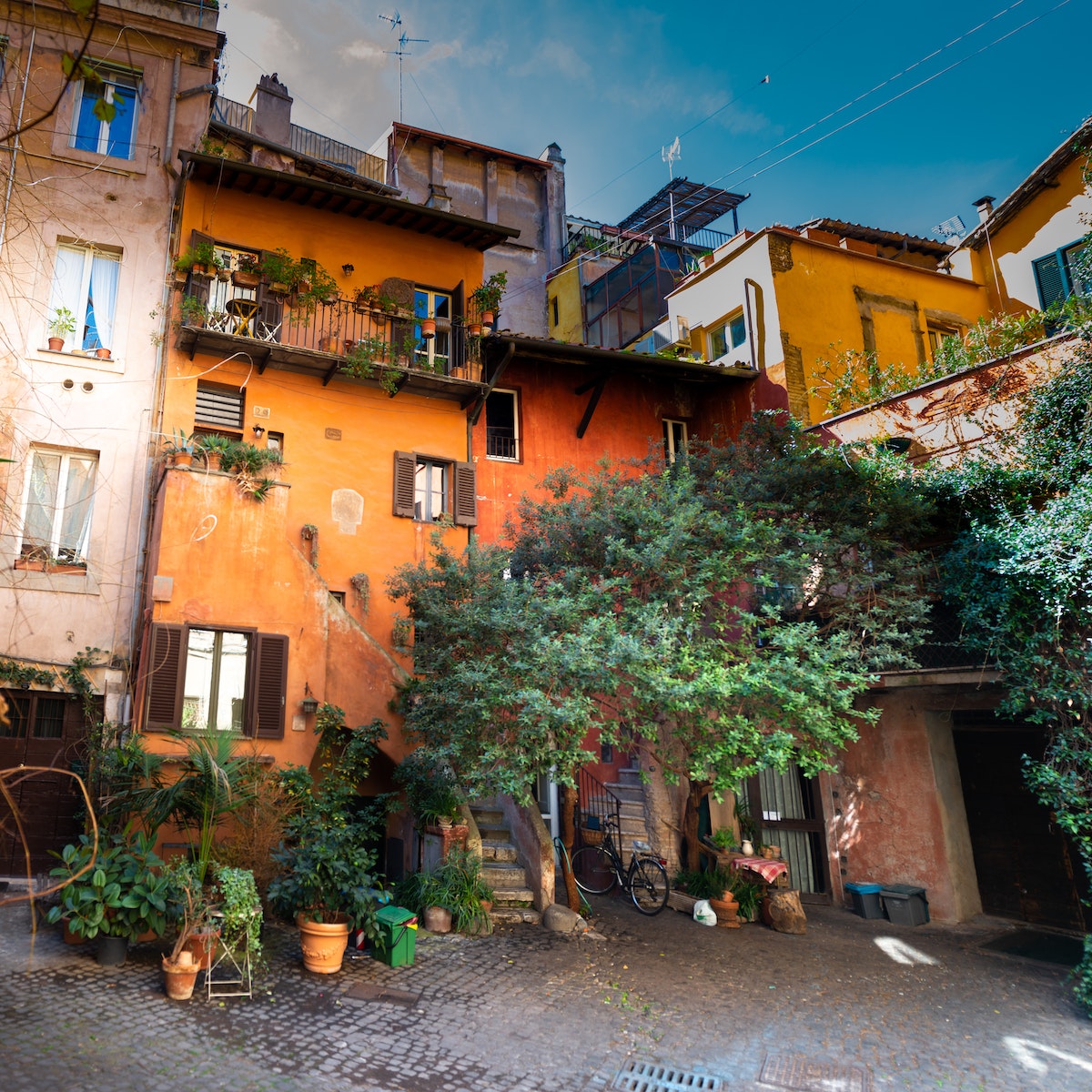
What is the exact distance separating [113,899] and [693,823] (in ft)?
25.1

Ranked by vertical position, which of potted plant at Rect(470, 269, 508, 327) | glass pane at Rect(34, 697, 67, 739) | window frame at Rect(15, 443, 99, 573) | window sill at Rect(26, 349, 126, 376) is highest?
potted plant at Rect(470, 269, 508, 327)

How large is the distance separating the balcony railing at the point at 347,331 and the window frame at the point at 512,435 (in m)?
1.00

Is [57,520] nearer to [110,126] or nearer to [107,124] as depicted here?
[107,124]

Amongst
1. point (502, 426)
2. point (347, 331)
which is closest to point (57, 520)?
point (347, 331)

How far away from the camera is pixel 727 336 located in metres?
18.6

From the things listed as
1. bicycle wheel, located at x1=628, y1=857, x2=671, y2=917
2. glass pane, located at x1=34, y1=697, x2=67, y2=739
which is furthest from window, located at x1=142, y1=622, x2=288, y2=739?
bicycle wheel, located at x1=628, y1=857, x2=671, y2=917

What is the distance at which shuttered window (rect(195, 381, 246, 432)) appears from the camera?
44.4 feet

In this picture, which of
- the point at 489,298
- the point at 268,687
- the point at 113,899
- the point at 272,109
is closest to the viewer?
the point at 113,899

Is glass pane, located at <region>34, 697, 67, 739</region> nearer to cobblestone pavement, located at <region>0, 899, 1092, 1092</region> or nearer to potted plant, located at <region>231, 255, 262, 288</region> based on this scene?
cobblestone pavement, located at <region>0, 899, 1092, 1092</region>

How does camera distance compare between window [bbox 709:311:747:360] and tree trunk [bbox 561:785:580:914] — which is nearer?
tree trunk [bbox 561:785:580:914]

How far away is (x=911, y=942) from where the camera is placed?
11.4 metres

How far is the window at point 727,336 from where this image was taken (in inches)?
715

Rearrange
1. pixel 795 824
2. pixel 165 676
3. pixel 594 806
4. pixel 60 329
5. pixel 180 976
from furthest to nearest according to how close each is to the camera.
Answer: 1. pixel 594 806
2. pixel 795 824
3. pixel 60 329
4. pixel 165 676
5. pixel 180 976

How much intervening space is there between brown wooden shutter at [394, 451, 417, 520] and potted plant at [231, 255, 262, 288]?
354cm
